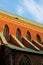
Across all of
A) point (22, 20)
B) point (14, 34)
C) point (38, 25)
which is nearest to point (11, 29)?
point (14, 34)

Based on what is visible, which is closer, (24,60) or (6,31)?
(24,60)

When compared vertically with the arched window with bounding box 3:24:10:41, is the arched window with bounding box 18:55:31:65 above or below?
below

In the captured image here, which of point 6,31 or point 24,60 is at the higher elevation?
point 6,31

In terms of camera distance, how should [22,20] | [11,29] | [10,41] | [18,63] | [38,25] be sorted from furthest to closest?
[38,25] < [22,20] < [11,29] < [10,41] < [18,63]

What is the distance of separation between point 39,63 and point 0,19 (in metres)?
9.16

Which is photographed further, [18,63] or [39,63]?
[39,63]

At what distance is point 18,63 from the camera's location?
22000mm

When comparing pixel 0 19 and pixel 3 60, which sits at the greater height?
pixel 0 19

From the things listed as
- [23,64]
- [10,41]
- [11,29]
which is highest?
[11,29]

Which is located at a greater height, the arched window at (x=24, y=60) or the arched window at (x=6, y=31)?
the arched window at (x=6, y=31)

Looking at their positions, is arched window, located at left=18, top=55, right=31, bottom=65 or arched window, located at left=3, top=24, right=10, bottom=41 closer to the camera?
arched window, located at left=18, top=55, right=31, bottom=65

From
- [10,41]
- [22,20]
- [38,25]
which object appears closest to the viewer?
[10,41]

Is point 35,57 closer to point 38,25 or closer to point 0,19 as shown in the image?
point 0,19

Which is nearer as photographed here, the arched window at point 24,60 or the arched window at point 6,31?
the arched window at point 24,60
